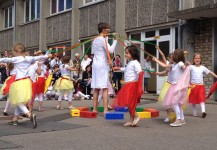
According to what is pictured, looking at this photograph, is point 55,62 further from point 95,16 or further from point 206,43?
point 206,43

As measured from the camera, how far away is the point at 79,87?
17.6 metres

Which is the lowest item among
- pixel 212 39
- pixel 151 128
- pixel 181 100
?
pixel 151 128

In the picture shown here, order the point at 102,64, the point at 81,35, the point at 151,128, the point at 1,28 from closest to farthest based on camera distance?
the point at 151,128 → the point at 102,64 → the point at 81,35 → the point at 1,28

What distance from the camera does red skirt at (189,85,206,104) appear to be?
10.2 meters

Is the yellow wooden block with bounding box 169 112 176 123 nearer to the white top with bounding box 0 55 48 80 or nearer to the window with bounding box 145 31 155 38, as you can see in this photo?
the white top with bounding box 0 55 48 80

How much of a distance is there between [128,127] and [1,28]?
1137 inches

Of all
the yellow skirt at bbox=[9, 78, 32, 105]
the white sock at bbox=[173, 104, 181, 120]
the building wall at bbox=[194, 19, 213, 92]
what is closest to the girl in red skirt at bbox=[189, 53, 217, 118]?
the white sock at bbox=[173, 104, 181, 120]

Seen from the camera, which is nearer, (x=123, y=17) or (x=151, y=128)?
(x=151, y=128)

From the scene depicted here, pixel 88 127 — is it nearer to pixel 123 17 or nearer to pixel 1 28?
pixel 123 17

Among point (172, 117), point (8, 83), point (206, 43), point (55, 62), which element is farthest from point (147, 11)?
point (172, 117)

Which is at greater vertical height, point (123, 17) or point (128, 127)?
point (123, 17)

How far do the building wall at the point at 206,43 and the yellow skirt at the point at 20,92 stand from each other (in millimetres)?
8652

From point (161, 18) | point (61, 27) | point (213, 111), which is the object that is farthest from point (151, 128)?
point (61, 27)

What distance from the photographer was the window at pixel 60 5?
24844 millimetres
